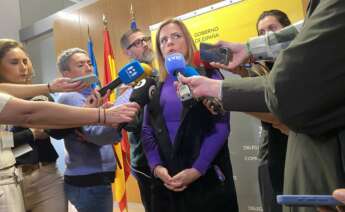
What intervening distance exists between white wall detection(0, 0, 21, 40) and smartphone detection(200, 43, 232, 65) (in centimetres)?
540

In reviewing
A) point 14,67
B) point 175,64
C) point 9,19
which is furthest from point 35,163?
point 9,19

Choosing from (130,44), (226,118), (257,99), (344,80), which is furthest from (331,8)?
(130,44)

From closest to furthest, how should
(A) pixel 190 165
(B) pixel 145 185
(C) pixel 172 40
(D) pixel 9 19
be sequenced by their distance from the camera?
(A) pixel 190 165 < (C) pixel 172 40 < (B) pixel 145 185 < (D) pixel 9 19

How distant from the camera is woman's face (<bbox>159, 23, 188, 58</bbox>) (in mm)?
1889

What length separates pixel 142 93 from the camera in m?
1.75

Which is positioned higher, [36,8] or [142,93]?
[36,8]

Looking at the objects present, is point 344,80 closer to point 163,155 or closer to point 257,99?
point 257,99

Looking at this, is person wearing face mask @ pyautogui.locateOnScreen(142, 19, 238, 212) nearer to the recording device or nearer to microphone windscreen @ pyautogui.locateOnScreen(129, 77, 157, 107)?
microphone windscreen @ pyautogui.locateOnScreen(129, 77, 157, 107)

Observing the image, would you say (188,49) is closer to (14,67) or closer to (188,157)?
(188,157)

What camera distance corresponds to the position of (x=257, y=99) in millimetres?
882

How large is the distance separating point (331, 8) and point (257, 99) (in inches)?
10.9

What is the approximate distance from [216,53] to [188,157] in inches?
23.4

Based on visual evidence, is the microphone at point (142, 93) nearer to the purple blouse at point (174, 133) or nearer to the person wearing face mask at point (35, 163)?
the purple blouse at point (174, 133)

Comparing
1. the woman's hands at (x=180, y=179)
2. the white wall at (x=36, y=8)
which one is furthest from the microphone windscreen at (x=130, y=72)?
the white wall at (x=36, y=8)
